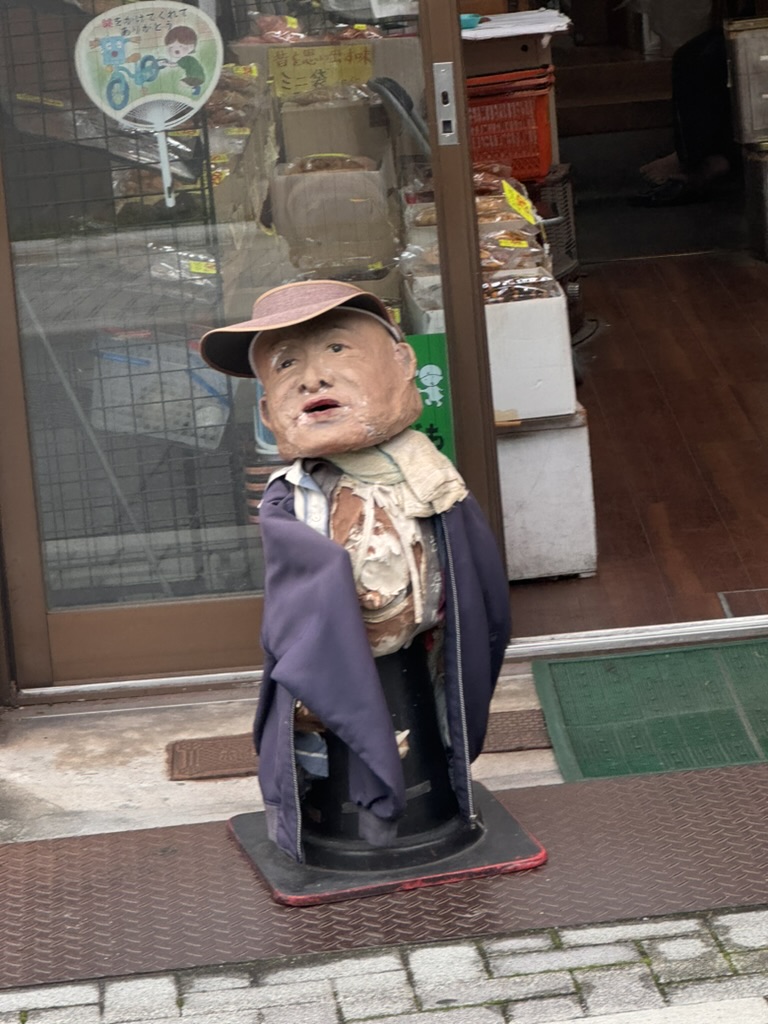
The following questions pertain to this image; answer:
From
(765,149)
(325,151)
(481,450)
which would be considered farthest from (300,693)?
(765,149)

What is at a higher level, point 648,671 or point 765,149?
point 765,149

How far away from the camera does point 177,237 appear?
4699mm

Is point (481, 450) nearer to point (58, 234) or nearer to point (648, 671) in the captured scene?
point (648, 671)

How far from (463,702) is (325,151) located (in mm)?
1794

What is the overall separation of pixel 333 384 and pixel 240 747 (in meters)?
1.39

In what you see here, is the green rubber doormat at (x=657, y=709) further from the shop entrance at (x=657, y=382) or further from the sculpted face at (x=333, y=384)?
the sculpted face at (x=333, y=384)

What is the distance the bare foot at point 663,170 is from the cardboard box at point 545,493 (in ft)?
19.9

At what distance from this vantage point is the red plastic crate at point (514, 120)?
22.4ft

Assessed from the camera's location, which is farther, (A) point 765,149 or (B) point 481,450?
(A) point 765,149

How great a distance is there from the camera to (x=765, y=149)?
30.6 feet

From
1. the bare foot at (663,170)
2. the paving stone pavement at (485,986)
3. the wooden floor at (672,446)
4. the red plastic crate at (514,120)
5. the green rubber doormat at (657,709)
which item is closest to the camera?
the paving stone pavement at (485,986)

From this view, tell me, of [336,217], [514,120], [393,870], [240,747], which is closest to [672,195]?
[514,120]

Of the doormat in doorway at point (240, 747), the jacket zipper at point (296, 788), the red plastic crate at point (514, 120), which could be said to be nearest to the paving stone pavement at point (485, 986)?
the jacket zipper at point (296, 788)

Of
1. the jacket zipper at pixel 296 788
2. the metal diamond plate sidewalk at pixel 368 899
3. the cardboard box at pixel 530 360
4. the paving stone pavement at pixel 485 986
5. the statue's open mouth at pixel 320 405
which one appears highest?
the statue's open mouth at pixel 320 405
